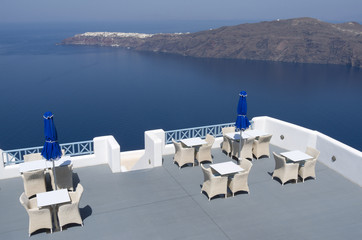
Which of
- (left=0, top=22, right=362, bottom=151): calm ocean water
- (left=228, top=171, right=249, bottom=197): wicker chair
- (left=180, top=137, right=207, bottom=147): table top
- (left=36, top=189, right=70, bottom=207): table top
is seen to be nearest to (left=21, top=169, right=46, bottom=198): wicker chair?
(left=36, top=189, right=70, bottom=207): table top

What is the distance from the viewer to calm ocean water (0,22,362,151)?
51500 millimetres

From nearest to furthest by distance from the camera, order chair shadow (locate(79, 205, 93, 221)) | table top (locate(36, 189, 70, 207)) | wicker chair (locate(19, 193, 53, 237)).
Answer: wicker chair (locate(19, 193, 53, 237))
table top (locate(36, 189, 70, 207))
chair shadow (locate(79, 205, 93, 221))

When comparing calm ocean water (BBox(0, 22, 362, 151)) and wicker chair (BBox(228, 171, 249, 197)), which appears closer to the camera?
wicker chair (BBox(228, 171, 249, 197))

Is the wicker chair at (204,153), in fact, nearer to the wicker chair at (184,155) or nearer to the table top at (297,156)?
the wicker chair at (184,155)

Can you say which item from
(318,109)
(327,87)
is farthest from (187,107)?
(327,87)

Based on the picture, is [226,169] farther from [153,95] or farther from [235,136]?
[153,95]

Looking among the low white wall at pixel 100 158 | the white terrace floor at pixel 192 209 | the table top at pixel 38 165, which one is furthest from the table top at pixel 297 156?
the table top at pixel 38 165

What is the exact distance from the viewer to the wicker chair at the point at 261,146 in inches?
429

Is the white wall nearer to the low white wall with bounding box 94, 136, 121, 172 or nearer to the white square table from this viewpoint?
the low white wall with bounding box 94, 136, 121, 172

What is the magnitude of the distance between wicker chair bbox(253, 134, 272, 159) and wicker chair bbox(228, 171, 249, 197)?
253cm

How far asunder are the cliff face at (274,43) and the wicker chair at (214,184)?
4477 inches

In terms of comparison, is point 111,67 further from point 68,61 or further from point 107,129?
point 107,129

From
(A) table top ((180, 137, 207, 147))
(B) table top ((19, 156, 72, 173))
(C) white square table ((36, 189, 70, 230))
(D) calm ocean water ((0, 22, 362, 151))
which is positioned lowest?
(D) calm ocean water ((0, 22, 362, 151))

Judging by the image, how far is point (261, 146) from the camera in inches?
436
